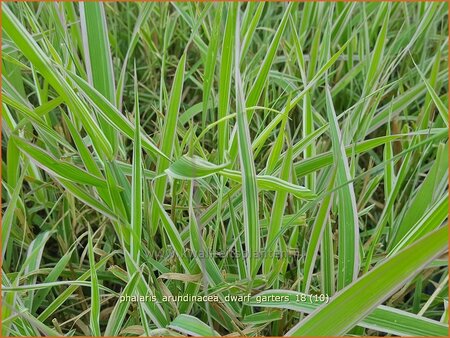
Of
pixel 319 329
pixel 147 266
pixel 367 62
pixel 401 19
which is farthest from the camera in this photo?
pixel 401 19

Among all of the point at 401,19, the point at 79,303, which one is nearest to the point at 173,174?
the point at 79,303

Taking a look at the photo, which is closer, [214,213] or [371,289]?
[371,289]

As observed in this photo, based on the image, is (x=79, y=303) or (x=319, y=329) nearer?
(x=319, y=329)

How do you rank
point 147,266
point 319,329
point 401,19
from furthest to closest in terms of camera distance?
point 401,19, point 147,266, point 319,329

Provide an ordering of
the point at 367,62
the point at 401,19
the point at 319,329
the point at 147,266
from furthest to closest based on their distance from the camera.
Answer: the point at 401,19
the point at 367,62
the point at 147,266
the point at 319,329

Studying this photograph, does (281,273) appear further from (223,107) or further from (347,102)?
(347,102)

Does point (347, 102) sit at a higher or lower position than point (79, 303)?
higher

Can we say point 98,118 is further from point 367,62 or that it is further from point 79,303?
point 367,62

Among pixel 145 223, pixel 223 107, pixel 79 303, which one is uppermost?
pixel 223 107

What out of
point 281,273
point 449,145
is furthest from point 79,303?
point 449,145
